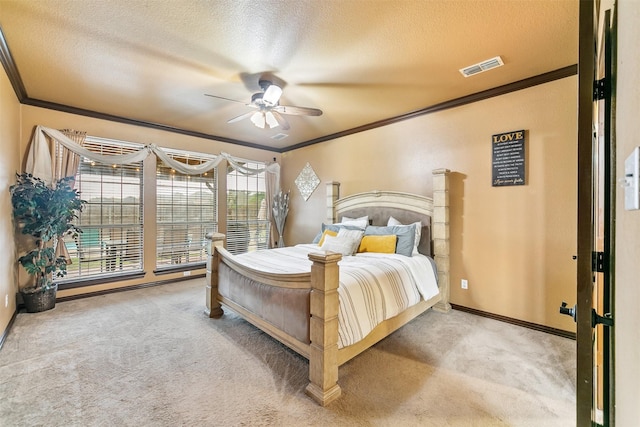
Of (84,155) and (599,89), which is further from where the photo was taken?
(84,155)

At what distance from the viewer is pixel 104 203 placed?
4266 mm

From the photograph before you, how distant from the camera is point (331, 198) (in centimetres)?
492

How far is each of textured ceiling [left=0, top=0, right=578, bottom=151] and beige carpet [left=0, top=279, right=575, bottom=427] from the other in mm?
2738

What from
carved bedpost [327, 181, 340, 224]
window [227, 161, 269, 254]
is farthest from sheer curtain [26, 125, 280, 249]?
carved bedpost [327, 181, 340, 224]

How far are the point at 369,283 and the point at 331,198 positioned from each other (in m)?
2.69

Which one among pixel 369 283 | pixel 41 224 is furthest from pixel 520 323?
pixel 41 224

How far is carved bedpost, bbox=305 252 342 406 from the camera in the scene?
6.14ft

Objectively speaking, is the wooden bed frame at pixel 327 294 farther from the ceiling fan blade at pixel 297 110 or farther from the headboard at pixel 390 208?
the ceiling fan blade at pixel 297 110

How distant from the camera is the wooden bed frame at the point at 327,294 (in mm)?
1889

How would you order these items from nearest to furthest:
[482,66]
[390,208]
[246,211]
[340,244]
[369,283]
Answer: [369,283]
[482,66]
[340,244]
[390,208]
[246,211]

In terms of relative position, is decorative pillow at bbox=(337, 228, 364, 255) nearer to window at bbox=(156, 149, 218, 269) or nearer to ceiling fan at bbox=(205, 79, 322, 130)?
ceiling fan at bbox=(205, 79, 322, 130)

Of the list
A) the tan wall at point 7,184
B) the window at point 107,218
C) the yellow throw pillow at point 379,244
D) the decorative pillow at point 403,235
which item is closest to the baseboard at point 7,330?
the tan wall at point 7,184

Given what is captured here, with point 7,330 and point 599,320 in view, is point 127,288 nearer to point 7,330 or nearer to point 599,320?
point 7,330

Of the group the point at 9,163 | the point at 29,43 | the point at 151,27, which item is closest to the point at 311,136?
the point at 151,27
